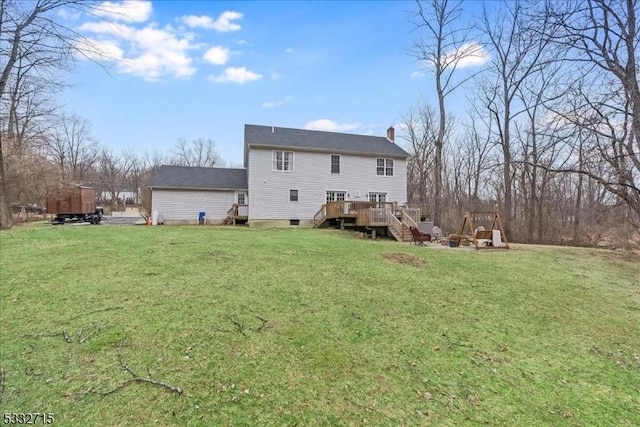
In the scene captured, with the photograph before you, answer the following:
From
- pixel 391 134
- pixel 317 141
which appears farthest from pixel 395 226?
pixel 391 134

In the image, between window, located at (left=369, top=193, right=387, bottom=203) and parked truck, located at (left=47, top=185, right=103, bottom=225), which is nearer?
parked truck, located at (left=47, top=185, right=103, bottom=225)

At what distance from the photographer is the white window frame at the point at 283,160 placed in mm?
20688

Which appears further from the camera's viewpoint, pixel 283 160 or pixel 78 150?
pixel 78 150

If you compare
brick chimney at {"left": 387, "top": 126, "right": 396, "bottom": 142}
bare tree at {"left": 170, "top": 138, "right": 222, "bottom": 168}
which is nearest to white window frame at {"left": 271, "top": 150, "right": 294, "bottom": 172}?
brick chimney at {"left": 387, "top": 126, "right": 396, "bottom": 142}

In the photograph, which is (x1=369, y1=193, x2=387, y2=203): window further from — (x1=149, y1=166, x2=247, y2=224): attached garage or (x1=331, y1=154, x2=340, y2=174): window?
(x1=149, y1=166, x2=247, y2=224): attached garage

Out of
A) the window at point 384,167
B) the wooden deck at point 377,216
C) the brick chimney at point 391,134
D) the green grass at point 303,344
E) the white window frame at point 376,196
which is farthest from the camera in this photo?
the brick chimney at point 391,134

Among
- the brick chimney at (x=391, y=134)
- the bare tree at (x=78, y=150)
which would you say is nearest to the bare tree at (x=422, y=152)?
the brick chimney at (x=391, y=134)

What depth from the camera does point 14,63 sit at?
42.6ft

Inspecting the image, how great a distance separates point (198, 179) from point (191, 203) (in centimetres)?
191

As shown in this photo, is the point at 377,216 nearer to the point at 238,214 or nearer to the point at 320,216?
the point at 320,216

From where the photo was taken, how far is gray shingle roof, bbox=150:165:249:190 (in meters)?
21.1

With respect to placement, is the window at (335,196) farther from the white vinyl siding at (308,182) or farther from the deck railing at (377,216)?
the deck railing at (377,216)

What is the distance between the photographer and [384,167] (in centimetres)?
2306

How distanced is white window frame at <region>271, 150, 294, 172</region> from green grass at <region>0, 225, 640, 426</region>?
522 inches
